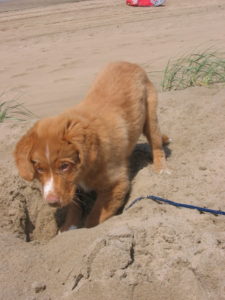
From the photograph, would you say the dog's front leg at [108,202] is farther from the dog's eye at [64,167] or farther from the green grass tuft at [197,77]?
the green grass tuft at [197,77]

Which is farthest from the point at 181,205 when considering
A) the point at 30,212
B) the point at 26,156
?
the point at 30,212

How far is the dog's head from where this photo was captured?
3195 mm

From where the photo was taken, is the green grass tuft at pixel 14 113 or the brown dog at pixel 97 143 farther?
the green grass tuft at pixel 14 113

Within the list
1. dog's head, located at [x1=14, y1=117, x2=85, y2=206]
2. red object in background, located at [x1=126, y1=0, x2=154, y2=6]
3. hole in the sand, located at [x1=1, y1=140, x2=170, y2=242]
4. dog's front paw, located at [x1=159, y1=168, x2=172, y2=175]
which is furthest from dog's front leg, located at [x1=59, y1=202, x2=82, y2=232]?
red object in background, located at [x1=126, y1=0, x2=154, y2=6]

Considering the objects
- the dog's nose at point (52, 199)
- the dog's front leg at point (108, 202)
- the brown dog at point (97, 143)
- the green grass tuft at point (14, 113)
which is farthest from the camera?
the green grass tuft at point (14, 113)

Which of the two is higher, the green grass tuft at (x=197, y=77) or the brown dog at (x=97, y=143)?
the brown dog at (x=97, y=143)

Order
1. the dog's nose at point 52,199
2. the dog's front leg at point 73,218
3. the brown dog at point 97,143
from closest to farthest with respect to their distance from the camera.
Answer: the dog's nose at point 52,199 < the brown dog at point 97,143 < the dog's front leg at point 73,218

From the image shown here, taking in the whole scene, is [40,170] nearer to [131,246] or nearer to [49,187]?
[49,187]

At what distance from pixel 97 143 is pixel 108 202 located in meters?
0.69

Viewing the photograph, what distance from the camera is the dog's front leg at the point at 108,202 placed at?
12.6 ft

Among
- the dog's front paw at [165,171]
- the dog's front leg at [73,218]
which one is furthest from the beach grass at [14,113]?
Result: the dog's front paw at [165,171]

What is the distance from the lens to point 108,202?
3.89 metres

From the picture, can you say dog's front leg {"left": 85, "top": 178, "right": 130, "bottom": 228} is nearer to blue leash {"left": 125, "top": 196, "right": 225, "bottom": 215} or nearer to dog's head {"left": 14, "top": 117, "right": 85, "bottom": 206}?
blue leash {"left": 125, "top": 196, "right": 225, "bottom": 215}

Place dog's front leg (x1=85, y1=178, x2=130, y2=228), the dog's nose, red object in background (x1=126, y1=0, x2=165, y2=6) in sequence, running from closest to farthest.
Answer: the dog's nose → dog's front leg (x1=85, y1=178, x2=130, y2=228) → red object in background (x1=126, y1=0, x2=165, y2=6)
